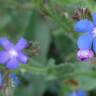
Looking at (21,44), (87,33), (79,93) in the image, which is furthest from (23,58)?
(79,93)

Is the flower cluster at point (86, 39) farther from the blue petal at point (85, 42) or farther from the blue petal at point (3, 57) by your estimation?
the blue petal at point (3, 57)

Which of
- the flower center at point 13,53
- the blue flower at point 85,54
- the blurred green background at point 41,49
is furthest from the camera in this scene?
the blurred green background at point 41,49

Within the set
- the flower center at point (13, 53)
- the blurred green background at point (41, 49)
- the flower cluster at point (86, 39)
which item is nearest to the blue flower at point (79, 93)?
the blurred green background at point (41, 49)

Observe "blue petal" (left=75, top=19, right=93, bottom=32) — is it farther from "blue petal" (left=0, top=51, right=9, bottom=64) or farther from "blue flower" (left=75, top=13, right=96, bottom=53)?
"blue petal" (left=0, top=51, right=9, bottom=64)

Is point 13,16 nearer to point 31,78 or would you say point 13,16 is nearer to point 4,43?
point 31,78

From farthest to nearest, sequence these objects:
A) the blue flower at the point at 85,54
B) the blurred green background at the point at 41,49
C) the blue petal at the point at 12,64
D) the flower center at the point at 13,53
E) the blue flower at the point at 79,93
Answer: the blue flower at the point at 79,93
the blurred green background at the point at 41,49
the flower center at the point at 13,53
the blue petal at the point at 12,64
the blue flower at the point at 85,54

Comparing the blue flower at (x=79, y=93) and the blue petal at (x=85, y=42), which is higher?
the blue petal at (x=85, y=42)

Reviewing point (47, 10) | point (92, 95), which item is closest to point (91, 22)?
point (47, 10)
